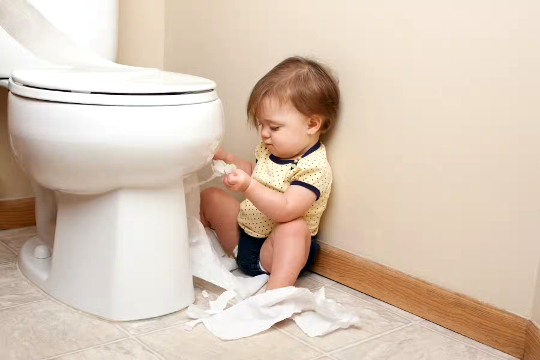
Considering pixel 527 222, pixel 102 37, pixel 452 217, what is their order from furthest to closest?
pixel 102 37 → pixel 452 217 → pixel 527 222

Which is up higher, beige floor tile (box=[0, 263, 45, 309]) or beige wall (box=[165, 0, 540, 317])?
beige wall (box=[165, 0, 540, 317])

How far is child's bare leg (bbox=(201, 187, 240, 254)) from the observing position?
5.08 ft

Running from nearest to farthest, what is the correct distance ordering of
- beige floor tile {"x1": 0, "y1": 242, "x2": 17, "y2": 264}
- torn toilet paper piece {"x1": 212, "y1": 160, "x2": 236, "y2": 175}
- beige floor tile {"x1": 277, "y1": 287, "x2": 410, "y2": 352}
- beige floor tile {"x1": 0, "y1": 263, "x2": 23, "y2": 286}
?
beige floor tile {"x1": 277, "y1": 287, "x2": 410, "y2": 352} < torn toilet paper piece {"x1": 212, "y1": 160, "x2": 236, "y2": 175} < beige floor tile {"x1": 0, "y1": 263, "x2": 23, "y2": 286} < beige floor tile {"x1": 0, "y1": 242, "x2": 17, "y2": 264}

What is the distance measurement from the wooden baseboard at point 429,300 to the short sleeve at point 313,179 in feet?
0.57

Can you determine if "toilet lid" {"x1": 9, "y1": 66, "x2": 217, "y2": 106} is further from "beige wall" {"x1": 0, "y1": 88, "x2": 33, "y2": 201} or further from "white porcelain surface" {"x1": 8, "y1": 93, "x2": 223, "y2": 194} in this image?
"beige wall" {"x1": 0, "y1": 88, "x2": 33, "y2": 201}

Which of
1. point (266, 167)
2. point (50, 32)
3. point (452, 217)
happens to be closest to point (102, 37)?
point (50, 32)

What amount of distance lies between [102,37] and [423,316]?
1.00 m

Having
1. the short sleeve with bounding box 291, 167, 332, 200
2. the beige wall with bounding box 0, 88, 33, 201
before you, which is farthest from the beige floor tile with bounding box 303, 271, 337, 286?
the beige wall with bounding box 0, 88, 33, 201

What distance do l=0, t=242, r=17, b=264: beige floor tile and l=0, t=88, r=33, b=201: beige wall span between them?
201mm

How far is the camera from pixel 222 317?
4.03ft

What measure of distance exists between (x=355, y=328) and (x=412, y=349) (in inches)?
4.8

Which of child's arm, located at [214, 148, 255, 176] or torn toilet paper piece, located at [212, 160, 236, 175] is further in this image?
child's arm, located at [214, 148, 255, 176]

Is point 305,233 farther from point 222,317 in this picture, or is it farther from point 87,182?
point 87,182

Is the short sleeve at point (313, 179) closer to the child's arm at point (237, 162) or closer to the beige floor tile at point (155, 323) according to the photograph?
the child's arm at point (237, 162)
